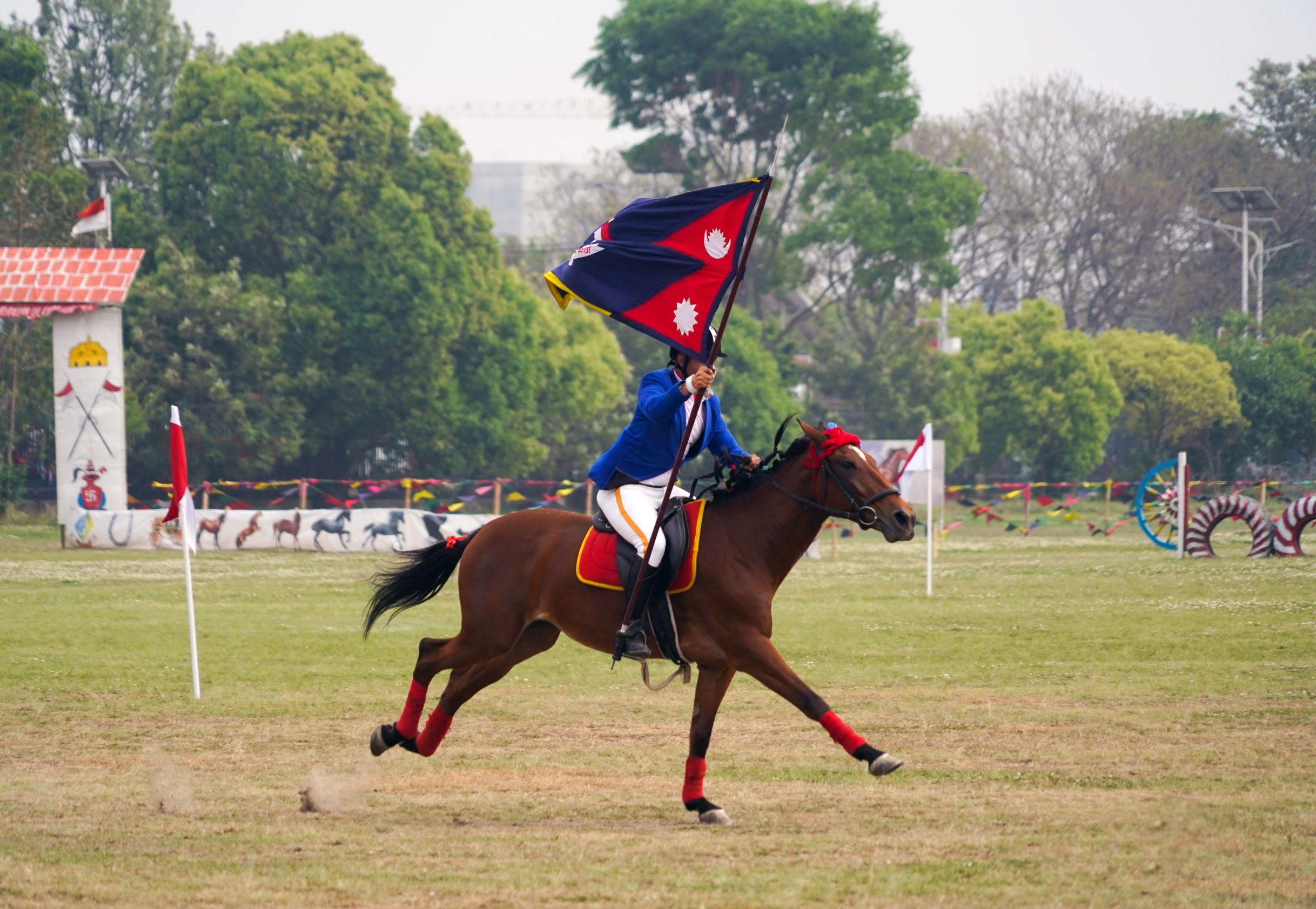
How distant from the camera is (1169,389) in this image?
54.8 m

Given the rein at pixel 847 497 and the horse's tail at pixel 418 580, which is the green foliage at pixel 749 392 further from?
the rein at pixel 847 497

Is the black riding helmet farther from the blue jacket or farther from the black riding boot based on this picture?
the black riding boot

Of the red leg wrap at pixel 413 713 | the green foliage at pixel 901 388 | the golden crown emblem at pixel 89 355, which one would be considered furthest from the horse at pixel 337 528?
the green foliage at pixel 901 388

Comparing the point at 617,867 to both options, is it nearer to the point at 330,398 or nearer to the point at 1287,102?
the point at 330,398

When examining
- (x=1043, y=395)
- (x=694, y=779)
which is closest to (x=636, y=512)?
(x=694, y=779)

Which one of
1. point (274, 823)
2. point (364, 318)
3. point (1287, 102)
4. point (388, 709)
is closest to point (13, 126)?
point (364, 318)

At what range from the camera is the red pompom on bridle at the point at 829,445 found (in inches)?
342

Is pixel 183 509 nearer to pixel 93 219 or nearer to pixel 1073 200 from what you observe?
pixel 93 219

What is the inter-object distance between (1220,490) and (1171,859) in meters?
46.2

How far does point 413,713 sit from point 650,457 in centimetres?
226

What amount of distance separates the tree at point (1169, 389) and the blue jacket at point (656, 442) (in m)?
48.2

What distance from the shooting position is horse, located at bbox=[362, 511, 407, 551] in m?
32.8

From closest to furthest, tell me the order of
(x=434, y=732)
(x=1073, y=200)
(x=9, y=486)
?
(x=434, y=732) → (x=9, y=486) → (x=1073, y=200)

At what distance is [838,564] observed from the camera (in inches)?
1243
